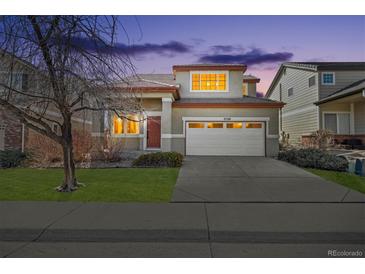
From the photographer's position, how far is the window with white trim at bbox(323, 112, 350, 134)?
1769cm

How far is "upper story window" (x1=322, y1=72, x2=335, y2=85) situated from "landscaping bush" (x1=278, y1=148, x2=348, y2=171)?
365 inches

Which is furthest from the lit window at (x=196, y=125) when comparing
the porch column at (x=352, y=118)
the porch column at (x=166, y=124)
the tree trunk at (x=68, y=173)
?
the porch column at (x=352, y=118)

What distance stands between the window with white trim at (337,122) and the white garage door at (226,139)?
6678 millimetres

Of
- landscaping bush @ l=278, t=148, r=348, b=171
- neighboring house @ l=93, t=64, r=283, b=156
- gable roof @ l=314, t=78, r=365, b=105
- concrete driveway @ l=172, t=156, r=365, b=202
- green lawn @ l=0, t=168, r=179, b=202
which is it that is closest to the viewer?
concrete driveway @ l=172, t=156, r=365, b=202

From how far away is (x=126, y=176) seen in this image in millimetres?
8727

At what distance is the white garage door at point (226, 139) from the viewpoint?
48.7ft

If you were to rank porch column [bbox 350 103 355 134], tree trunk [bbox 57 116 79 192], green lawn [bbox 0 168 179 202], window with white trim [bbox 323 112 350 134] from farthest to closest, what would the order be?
1. window with white trim [bbox 323 112 350 134]
2. porch column [bbox 350 103 355 134]
3. tree trunk [bbox 57 116 79 192]
4. green lawn [bbox 0 168 179 202]

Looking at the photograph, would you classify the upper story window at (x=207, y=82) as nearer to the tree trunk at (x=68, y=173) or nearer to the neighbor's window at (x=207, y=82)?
Answer: the neighbor's window at (x=207, y=82)

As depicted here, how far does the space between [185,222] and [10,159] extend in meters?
10.3

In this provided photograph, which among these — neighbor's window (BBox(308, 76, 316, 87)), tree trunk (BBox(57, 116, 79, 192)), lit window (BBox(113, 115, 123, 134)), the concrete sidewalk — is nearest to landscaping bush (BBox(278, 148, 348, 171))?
the concrete sidewalk

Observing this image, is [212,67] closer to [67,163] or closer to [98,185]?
[98,185]

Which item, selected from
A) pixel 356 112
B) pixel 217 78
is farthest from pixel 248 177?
pixel 356 112

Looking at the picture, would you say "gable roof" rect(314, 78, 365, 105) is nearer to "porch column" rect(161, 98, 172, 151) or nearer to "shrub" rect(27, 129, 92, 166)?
"porch column" rect(161, 98, 172, 151)

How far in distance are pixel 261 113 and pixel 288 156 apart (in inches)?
136
